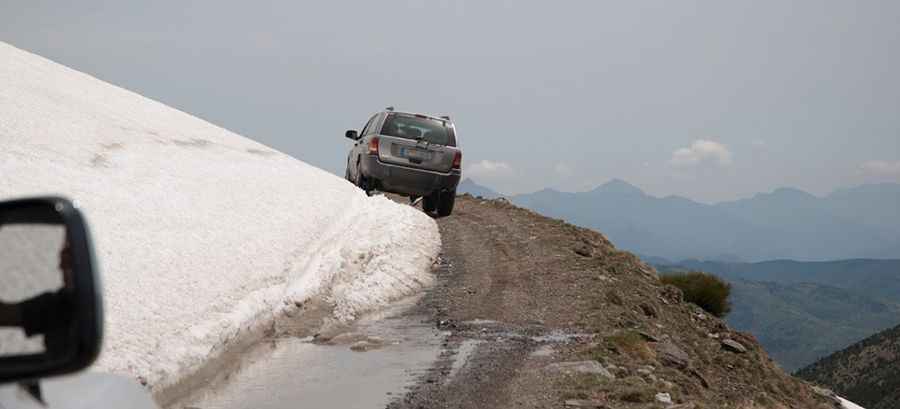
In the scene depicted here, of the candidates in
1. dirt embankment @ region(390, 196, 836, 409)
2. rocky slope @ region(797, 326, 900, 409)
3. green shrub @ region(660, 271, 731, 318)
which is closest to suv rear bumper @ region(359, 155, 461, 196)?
dirt embankment @ region(390, 196, 836, 409)

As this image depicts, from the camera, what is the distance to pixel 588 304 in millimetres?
12711

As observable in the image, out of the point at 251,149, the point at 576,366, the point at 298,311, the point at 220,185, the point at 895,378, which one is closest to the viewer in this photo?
the point at 576,366

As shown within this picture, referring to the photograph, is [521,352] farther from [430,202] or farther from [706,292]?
[706,292]

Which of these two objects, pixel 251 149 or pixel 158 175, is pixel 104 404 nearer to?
pixel 158 175

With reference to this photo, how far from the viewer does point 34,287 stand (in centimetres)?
154

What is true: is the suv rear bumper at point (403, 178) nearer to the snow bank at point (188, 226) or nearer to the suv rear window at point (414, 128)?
the snow bank at point (188, 226)

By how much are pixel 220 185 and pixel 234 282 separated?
169 inches

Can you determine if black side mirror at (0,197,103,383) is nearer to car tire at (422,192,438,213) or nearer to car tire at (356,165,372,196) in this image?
car tire at (356,165,372,196)

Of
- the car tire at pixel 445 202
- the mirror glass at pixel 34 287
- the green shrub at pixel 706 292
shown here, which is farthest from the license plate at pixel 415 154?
the mirror glass at pixel 34 287

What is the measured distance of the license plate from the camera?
60.8 ft

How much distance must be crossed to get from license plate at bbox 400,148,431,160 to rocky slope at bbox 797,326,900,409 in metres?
72.9

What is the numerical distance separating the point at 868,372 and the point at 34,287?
102419 mm

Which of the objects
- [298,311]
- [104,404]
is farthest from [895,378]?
[104,404]

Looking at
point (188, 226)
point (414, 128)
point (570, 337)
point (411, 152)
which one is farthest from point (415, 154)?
point (570, 337)
